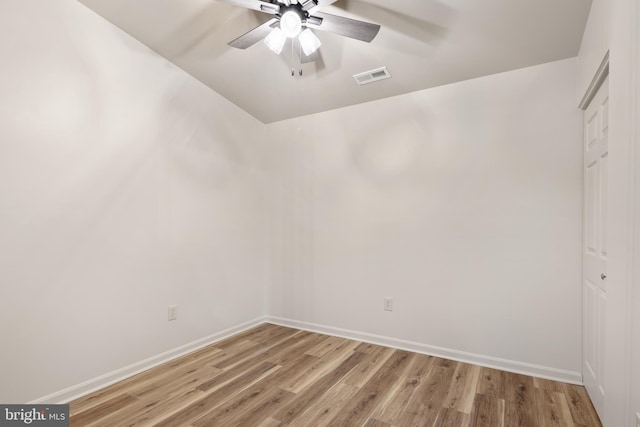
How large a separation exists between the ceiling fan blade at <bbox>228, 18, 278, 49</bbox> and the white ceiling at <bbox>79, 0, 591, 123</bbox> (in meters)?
0.37

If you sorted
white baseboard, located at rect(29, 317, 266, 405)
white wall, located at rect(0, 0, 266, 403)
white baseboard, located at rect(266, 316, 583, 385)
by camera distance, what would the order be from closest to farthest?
white wall, located at rect(0, 0, 266, 403) → white baseboard, located at rect(29, 317, 266, 405) → white baseboard, located at rect(266, 316, 583, 385)

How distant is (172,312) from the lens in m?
2.91

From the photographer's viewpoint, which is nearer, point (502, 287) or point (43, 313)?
point (43, 313)

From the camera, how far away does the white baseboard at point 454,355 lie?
2436mm

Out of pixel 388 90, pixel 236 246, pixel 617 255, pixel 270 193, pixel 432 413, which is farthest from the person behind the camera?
pixel 270 193

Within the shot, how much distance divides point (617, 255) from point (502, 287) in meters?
1.20

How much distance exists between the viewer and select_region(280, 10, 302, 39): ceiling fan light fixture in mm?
1843

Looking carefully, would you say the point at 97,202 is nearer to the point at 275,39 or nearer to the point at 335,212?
the point at 275,39

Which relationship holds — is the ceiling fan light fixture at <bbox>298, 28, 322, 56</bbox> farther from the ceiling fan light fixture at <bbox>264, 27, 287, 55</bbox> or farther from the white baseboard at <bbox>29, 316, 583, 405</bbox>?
the white baseboard at <bbox>29, 316, 583, 405</bbox>

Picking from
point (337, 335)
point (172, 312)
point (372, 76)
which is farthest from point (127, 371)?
point (372, 76)

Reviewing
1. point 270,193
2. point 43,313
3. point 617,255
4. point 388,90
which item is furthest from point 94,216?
point 617,255

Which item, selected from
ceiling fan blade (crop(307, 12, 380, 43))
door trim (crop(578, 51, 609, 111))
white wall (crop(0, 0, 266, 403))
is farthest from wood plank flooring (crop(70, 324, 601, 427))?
ceiling fan blade (crop(307, 12, 380, 43))

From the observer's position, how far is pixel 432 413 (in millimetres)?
2053

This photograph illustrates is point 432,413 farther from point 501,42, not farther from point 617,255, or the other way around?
point 501,42
